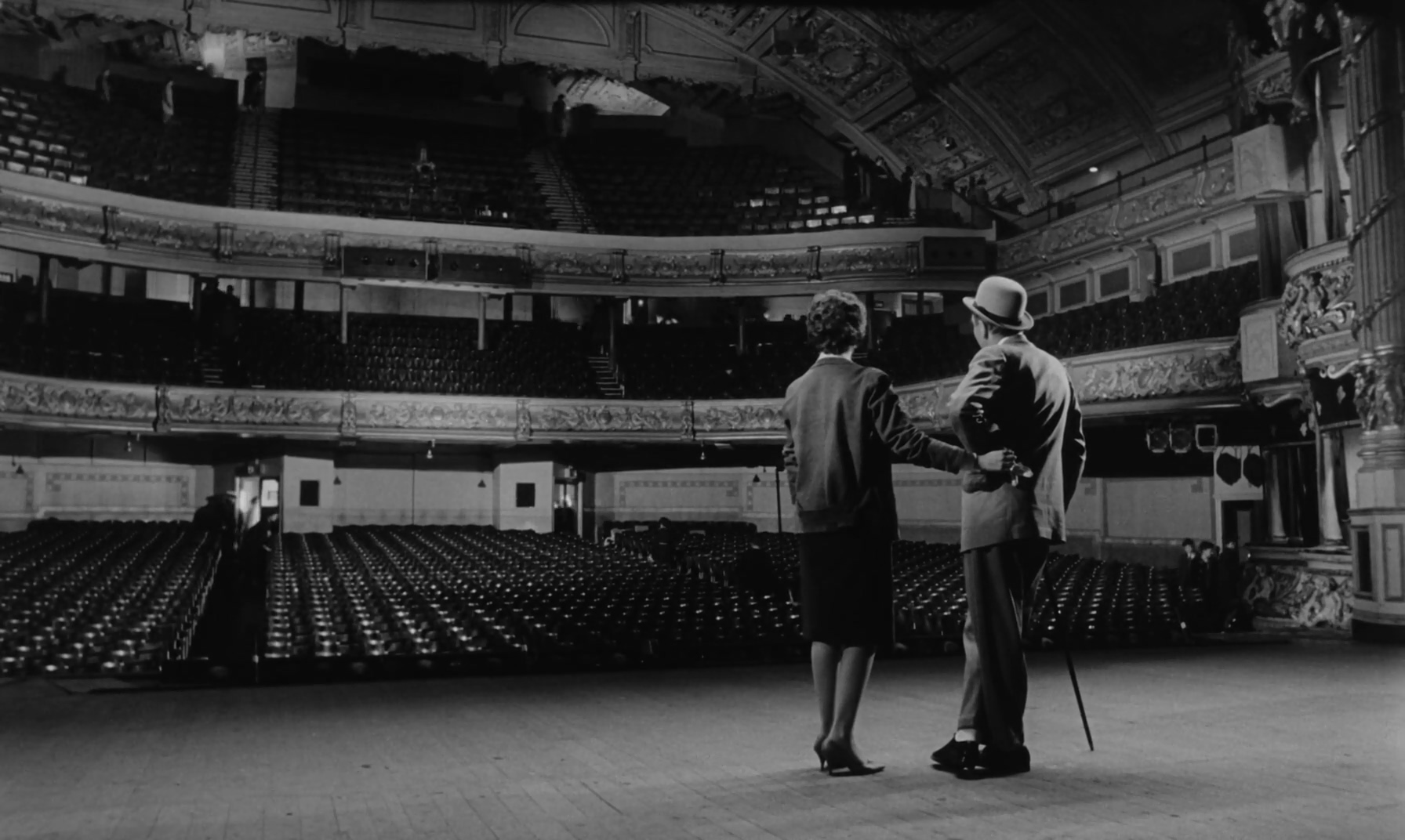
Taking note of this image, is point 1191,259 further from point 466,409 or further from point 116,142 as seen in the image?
point 116,142

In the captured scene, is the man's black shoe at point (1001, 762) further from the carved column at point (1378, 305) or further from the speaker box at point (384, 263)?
the speaker box at point (384, 263)

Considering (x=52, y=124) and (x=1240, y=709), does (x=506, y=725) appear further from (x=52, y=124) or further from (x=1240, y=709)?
(x=52, y=124)

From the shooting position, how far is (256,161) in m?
26.7

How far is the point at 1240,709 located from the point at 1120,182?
17.8 meters

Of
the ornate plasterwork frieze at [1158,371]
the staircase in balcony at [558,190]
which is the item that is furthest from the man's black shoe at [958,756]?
the staircase in balcony at [558,190]

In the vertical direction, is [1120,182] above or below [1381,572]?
above

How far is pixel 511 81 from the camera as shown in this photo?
32.5 m

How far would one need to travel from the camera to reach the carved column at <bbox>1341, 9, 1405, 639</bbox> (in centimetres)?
895

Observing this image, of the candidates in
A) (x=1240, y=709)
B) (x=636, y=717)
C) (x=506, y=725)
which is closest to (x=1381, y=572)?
(x=1240, y=709)

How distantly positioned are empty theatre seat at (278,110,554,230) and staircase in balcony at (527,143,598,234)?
0.28 m

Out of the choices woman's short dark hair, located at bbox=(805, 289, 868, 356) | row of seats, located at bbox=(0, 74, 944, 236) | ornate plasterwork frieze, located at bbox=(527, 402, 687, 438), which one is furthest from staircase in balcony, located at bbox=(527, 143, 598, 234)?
woman's short dark hair, located at bbox=(805, 289, 868, 356)

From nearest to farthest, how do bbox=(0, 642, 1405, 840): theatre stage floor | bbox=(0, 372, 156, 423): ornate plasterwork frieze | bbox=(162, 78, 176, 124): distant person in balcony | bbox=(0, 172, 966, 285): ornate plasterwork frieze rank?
→ bbox=(0, 642, 1405, 840): theatre stage floor → bbox=(0, 372, 156, 423): ornate plasterwork frieze → bbox=(0, 172, 966, 285): ornate plasterwork frieze → bbox=(162, 78, 176, 124): distant person in balcony

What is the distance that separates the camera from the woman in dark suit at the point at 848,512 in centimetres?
362

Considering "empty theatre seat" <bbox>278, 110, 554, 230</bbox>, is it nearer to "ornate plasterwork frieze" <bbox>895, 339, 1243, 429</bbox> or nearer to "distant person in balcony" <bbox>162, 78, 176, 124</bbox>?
"distant person in balcony" <bbox>162, 78, 176, 124</bbox>
